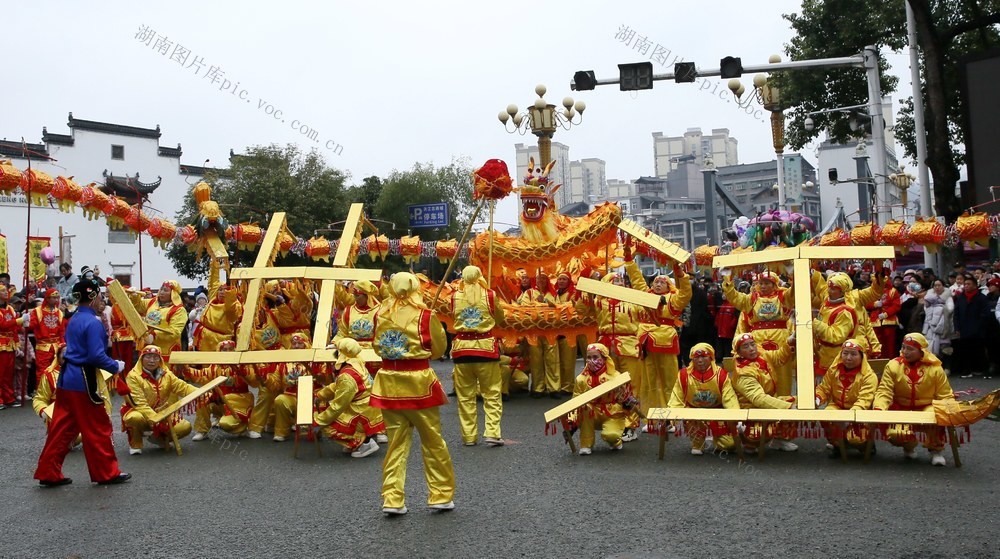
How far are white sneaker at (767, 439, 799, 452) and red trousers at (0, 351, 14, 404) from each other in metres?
9.47

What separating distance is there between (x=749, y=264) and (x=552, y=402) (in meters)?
3.95

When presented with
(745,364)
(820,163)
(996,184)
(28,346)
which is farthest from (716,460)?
(820,163)

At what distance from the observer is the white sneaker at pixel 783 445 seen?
7484mm

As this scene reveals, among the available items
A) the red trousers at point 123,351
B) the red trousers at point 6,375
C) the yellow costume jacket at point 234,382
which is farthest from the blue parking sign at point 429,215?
the yellow costume jacket at point 234,382

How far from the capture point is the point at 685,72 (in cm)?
1359

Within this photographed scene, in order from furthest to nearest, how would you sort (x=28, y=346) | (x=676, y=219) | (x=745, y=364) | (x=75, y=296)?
(x=676, y=219) < (x=28, y=346) < (x=745, y=364) < (x=75, y=296)

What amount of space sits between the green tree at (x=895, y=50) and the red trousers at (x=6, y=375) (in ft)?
46.2

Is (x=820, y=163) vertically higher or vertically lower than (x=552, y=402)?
higher

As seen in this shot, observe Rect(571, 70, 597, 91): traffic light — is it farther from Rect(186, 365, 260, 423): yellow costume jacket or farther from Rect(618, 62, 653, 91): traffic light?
Rect(186, 365, 260, 423): yellow costume jacket

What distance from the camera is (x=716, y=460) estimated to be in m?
7.19

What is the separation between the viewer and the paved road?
194 inches

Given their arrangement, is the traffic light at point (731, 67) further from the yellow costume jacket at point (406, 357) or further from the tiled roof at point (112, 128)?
the tiled roof at point (112, 128)

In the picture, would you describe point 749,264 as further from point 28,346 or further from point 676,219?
point 676,219

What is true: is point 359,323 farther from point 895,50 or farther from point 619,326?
point 895,50
